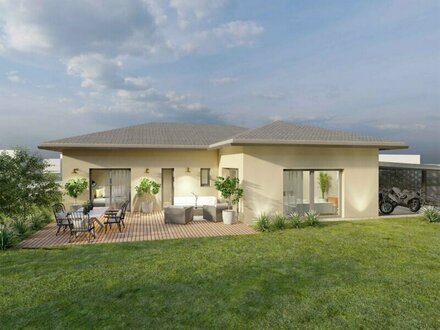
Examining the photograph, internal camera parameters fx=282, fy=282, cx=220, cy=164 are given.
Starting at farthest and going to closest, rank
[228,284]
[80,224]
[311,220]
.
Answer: [311,220]
[80,224]
[228,284]

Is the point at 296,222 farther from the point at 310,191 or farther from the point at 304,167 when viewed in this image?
the point at 304,167

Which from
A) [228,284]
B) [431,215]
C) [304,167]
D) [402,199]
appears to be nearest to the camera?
[228,284]

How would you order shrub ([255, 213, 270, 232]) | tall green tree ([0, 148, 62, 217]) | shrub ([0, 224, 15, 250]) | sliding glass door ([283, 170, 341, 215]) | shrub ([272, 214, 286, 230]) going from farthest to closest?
1. sliding glass door ([283, 170, 341, 215])
2. shrub ([272, 214, 286, 230])
3. tall green tree ([0, 148, 62, 217])
4. shrub ([255, 213, 270, 232])
5. shrub ([0, 224, 15, 250])

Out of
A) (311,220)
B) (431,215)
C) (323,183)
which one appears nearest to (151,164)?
(311,220)

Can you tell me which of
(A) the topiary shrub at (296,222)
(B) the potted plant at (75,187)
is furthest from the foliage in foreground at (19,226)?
(A) the topiary shrub at (296,222)

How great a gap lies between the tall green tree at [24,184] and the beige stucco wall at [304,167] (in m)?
8.69

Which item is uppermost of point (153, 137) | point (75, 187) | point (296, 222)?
point (153, 137)

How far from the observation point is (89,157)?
15.4m

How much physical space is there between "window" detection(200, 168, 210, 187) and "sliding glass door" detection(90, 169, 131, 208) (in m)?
4.29

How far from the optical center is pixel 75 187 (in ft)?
47.0

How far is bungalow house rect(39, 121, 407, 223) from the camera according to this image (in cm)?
1279

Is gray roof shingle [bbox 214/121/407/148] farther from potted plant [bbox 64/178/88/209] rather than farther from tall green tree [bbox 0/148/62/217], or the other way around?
tall green tree [bbox 0/148/62/217]

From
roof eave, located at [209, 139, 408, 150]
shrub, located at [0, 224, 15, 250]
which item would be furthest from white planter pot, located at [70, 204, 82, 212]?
roof eave, located at [209, 139, 408, 150]

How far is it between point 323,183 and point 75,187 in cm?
1250
